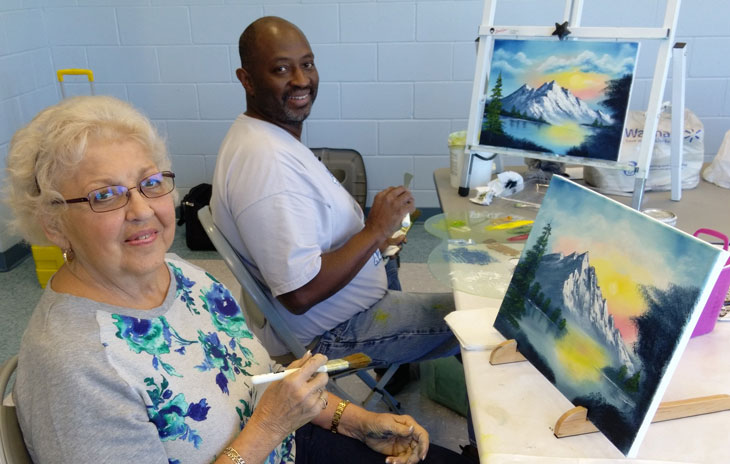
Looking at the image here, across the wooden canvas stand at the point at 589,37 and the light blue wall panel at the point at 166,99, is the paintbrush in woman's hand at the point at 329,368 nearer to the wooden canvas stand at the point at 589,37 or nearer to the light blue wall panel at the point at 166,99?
the wooden canvas stand at the point at 589,37

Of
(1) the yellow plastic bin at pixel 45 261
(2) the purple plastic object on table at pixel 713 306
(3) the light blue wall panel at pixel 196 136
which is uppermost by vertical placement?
(2) the purple plastic object on table at pixel 713 306

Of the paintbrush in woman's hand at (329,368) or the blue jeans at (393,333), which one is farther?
the blue jeans at (393,333)

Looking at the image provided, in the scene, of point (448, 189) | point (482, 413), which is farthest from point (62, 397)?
point (448, 189)

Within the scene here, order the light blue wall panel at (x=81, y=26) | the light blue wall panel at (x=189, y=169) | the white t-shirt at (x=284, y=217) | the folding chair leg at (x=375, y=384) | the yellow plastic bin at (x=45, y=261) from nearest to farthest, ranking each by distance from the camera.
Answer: the white t-shirt at (x=284, y=217) < the folding chair leg at (x=375, y=384) < the yellow plastic bin at (x=45, y=261) < the light blue wall panel at (x=81, y=26) < the light blue wall panel at (x=189, y=169)

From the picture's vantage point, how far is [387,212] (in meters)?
1.50

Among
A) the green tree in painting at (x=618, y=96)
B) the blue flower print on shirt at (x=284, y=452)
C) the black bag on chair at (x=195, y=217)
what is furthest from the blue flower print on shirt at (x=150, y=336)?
the black bag on chair at (x=195, y=217)

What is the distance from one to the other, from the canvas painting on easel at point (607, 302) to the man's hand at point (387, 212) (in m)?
0.49

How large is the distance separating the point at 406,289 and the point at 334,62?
1.38m

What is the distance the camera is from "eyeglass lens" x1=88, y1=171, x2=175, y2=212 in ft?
2.98

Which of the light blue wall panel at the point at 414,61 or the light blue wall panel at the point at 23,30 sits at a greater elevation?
the light blue wall panel at the point at 23,30

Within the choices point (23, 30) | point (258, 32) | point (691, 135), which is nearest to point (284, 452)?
point (258, 32)

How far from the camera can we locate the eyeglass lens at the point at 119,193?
908 mm

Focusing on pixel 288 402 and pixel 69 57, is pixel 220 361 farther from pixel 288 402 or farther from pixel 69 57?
pixel 69 57

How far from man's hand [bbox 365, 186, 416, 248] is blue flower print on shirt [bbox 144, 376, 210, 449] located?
2.30 feet
